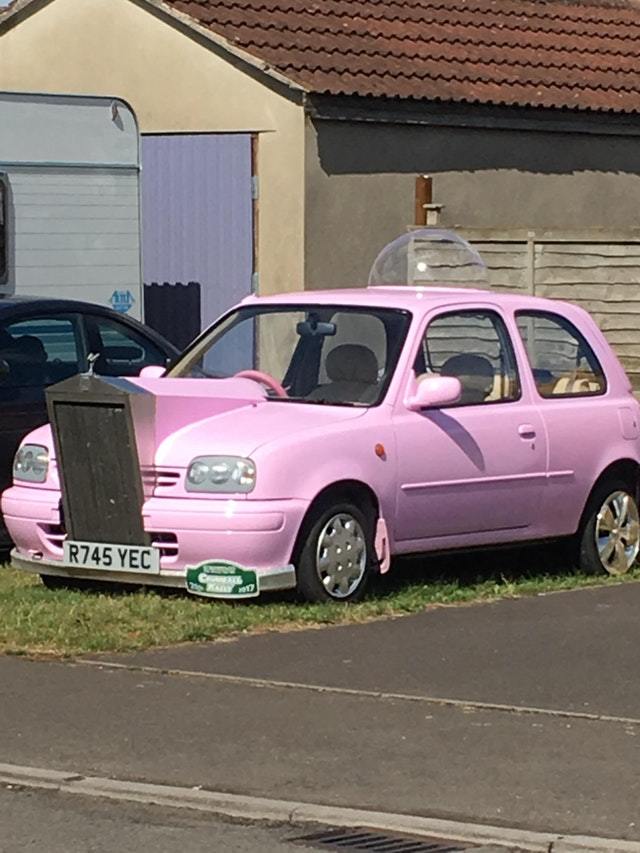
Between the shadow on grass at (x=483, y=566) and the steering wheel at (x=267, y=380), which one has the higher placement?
the steering wheel at (x=267, y=380)

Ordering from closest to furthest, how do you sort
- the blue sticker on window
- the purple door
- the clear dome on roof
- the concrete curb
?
the concrete curb < the blue sticker on window < the clear dome on roof < the purple door

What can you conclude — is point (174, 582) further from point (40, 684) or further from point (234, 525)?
point (40, 684)

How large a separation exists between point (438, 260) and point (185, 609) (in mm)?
7884

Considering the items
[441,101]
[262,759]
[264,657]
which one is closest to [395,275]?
[441,101]

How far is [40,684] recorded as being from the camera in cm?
900

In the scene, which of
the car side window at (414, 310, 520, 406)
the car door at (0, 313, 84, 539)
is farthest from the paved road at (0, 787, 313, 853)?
the car door at (0, 313, 84, 539)

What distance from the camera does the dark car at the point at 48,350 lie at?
12602 mm

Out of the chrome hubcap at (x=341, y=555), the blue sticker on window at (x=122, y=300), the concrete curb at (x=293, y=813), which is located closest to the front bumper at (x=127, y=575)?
the chrome hubcap at (x=341, y=555)

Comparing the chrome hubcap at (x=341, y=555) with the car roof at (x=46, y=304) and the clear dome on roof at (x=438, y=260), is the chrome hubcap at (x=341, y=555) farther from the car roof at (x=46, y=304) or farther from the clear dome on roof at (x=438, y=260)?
the clear dome on roof at (x=438, y=260)

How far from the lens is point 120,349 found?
13.5 meters

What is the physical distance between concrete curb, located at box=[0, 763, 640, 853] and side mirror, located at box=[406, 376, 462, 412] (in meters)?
4.24

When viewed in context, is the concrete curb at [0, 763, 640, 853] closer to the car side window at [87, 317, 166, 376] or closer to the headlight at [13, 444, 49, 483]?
the headlight at [13, 444, 49, 483]

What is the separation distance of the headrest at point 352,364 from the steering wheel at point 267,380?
279mm

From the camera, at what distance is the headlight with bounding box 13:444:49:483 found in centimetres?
1127
